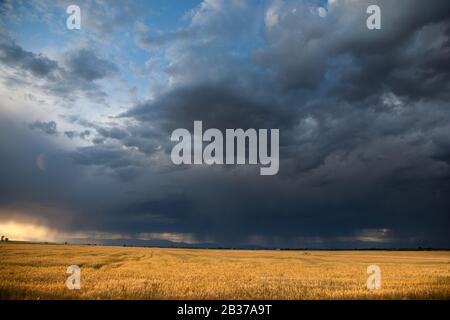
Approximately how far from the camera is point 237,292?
19.9m

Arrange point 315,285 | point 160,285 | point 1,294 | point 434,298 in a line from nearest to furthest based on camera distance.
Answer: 1. point 1,294
2. point 434,298
3. point 160,285
4. point 315,285

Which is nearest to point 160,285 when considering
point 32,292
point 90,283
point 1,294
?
point 90,283
